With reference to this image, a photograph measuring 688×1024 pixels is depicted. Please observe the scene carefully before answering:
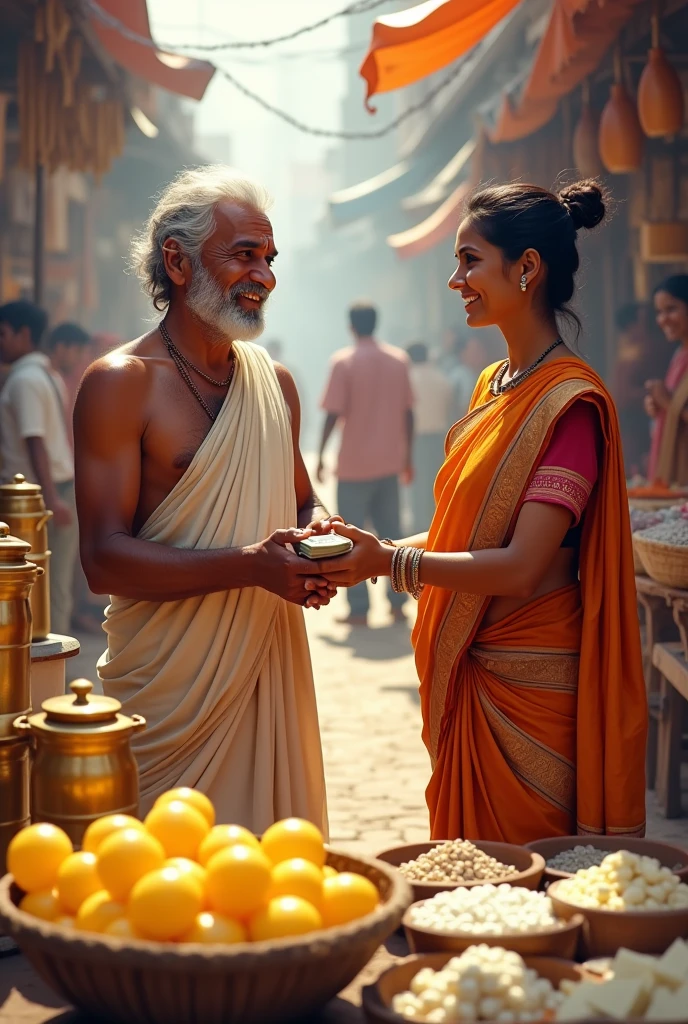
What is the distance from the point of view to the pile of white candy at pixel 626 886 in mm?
2008

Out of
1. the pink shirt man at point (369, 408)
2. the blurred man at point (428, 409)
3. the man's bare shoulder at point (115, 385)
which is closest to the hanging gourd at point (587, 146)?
the pink shirt man at point (369, 408)

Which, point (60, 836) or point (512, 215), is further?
point (512, 215)

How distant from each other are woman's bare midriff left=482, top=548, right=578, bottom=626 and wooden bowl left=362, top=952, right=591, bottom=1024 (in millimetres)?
1282

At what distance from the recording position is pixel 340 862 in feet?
6.29

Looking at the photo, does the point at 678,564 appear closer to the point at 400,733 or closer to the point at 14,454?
the point at 400,733

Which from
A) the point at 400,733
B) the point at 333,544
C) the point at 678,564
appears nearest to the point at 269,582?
the point at 333,544

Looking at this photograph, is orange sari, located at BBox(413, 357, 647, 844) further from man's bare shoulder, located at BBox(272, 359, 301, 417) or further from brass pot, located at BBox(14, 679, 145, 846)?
brass pot, located at BBox(14, 679, 145, 846)

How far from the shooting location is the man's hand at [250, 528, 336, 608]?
285 cm

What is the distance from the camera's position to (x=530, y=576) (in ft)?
9.29

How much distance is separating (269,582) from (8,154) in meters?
10.00

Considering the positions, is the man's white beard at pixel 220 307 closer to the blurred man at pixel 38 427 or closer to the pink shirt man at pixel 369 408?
the blurred man at pixel 38 427

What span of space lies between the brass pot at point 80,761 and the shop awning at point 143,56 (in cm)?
696

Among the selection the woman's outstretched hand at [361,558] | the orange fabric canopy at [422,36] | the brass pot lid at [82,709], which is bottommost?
the brass pot lid at [82,709]

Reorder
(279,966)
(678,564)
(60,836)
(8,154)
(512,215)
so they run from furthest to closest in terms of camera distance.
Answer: (8,154)
(678,564)
(512,215)
(60,836)
(279,966)
